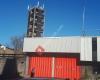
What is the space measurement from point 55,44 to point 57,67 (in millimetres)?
3105

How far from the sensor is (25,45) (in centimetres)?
3884

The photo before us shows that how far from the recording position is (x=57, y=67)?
37.3 m

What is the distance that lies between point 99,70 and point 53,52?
655 centimetres

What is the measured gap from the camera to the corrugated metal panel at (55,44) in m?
36.8

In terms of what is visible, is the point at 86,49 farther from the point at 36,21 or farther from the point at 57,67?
the point at 36,21

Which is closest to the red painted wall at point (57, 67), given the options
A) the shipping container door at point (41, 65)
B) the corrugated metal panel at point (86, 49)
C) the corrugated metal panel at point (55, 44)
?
the shipping container door at point (41, 65)

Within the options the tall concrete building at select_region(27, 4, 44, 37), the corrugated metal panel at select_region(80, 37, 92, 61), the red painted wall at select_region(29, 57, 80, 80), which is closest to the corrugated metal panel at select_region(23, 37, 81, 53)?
the corrugated metal panel at select_region(80, 37, 92, 61)

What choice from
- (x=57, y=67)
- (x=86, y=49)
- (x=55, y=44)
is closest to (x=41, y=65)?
(x=57, y=67)

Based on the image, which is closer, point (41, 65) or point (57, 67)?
point (57, 67)

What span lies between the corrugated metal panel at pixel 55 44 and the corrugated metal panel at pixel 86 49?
1.97 ft

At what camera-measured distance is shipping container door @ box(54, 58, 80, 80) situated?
120 ft

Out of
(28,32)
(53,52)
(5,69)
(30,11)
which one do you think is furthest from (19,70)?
(30,11)

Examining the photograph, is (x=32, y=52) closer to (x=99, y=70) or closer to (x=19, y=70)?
(x=19, y=70)

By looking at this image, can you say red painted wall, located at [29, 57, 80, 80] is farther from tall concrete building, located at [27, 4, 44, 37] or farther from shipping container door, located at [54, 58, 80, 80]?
tall concrete building, located at [27, 4, 44, 37]
